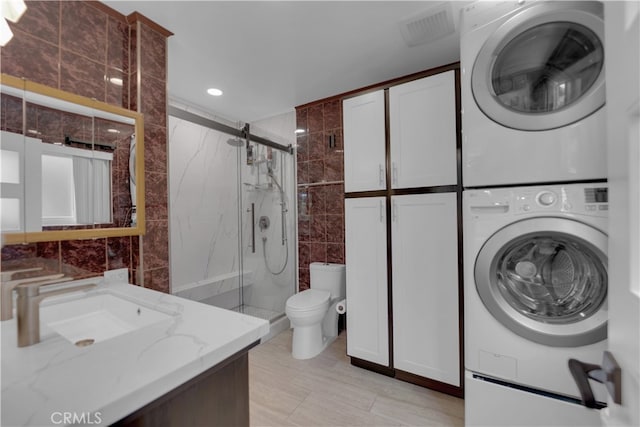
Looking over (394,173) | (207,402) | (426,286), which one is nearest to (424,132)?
(394,173)

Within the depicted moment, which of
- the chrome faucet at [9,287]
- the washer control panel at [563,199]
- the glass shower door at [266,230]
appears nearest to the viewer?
the chrome faucet at [9,287]

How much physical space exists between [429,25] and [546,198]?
138 centimetres

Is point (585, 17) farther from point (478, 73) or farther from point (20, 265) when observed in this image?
point (20, 265)

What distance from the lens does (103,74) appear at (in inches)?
→ 60.8

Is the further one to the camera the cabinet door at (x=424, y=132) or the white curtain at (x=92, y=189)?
the cabinet door at (x=424, y=132)

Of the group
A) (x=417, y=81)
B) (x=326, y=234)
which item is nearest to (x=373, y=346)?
(x=326, y=234)

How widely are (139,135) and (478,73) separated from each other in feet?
6.09

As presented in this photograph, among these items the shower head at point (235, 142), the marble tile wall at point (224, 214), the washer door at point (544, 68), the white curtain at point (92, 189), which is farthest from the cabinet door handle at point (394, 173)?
the shower head at point (235, 142)

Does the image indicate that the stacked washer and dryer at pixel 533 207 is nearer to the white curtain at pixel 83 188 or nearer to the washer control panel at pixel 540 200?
the washer control panel at pixel 540 200

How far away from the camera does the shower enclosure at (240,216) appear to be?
282 centimetres

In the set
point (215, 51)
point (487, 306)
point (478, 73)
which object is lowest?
point (487, 306)

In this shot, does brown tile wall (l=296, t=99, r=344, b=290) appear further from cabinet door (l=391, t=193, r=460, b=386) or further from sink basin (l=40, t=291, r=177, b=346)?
sink basin (l=40, t=291, r=177, b=346)

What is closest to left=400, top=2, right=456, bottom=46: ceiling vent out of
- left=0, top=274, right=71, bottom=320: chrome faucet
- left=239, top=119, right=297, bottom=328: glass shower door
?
left=239, top=119, right=297, bottom=328: glass shower door

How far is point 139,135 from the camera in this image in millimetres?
1589
